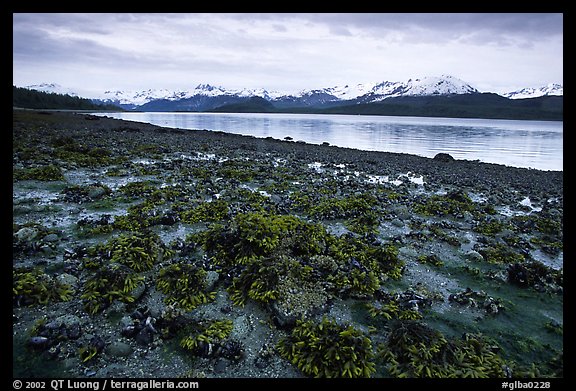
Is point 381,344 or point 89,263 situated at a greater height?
point 89,263

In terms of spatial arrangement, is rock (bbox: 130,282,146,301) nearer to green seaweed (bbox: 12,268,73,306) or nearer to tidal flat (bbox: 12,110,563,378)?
tidal flat (bbox: 12,110,563,378)

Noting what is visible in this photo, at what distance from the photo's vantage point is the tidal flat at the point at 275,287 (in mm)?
5465

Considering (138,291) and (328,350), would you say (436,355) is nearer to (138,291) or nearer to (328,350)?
(328,350)

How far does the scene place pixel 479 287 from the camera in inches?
335

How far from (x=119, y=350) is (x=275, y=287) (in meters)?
3.39

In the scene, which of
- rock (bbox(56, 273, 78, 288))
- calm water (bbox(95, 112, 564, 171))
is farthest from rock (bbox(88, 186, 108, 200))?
calm water (bbox(95, 112, 564, 171))

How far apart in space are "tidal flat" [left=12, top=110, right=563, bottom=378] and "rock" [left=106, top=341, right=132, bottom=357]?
0.08ft

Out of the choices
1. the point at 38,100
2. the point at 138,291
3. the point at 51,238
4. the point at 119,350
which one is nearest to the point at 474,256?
the point at 138,291

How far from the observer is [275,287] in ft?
23.8

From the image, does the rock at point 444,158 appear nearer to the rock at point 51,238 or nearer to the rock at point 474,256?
the rock at point 474,256
